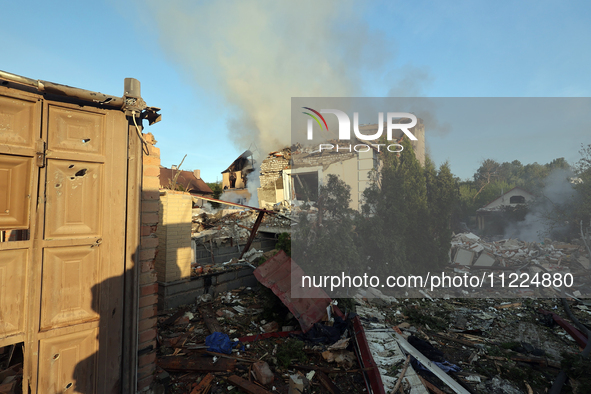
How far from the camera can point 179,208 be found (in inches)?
264

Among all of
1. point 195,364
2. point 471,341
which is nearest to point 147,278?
point 195,364

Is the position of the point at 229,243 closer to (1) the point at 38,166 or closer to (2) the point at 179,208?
(2) the point at 179,208

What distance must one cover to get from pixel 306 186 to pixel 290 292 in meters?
5.00

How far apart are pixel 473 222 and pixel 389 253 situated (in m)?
3.65

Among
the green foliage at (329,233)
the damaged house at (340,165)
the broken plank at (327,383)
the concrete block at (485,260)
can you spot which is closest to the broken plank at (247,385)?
the broken plank at (327,383)

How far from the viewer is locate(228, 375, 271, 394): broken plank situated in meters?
3.51

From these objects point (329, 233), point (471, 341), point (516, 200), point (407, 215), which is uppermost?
point (516, 200)

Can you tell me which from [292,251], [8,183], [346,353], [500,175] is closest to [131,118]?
[8,183]

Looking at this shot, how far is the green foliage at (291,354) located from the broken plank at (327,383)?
39cm

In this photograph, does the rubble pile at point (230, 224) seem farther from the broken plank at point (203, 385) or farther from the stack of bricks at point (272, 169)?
the broken plank at point (203, 385)

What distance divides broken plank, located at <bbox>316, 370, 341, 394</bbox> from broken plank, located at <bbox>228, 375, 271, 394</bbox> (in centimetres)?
78

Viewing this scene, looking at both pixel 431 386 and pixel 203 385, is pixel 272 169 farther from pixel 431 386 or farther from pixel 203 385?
pixel 431 386

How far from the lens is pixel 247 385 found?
360 centimetres

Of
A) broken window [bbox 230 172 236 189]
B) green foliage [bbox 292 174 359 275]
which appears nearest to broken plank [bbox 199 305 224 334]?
green foliage [bbox 292 174 359 275]
